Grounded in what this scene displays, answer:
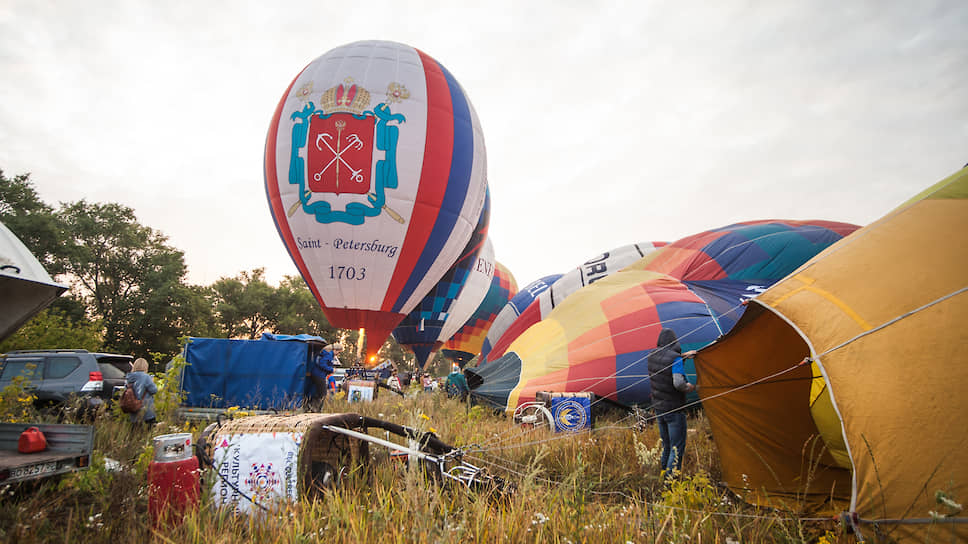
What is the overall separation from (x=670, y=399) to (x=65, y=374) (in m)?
10.3

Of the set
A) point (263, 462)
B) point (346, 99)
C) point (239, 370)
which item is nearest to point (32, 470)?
point (263, 462)

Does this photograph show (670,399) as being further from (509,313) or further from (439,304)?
(439,304)

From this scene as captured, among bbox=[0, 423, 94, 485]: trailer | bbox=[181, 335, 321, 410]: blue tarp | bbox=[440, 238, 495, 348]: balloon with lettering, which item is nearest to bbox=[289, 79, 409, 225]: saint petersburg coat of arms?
bbox=[181, 335, 321, 410]: blue tarp

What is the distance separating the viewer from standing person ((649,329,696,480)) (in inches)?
192

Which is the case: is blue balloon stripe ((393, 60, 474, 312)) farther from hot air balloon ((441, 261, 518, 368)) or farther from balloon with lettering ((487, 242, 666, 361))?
hot air balloon ((441, 261, 518, 368))

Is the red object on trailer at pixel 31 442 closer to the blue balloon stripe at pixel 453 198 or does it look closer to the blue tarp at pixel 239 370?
the blue tarp at pixel 239 370

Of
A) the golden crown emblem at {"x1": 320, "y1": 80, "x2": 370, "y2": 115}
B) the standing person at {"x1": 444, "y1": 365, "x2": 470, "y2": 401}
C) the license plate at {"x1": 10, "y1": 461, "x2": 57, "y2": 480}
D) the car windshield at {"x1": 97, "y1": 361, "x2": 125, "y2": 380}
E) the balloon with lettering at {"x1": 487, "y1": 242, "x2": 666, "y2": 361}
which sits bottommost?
the standing person at {"x1": 444, "y1": 365, "x2": 470, "y2": 401}

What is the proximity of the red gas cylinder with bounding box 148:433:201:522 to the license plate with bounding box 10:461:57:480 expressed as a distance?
78cm

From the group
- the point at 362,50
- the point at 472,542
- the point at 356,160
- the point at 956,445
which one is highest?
the point at 362,50

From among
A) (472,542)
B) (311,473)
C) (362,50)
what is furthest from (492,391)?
(362,50)

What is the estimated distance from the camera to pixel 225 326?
133ft

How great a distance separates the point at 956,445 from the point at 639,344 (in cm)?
541

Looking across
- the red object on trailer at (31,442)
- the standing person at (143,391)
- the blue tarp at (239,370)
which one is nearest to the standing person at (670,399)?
the red object on trailer at (31,442)

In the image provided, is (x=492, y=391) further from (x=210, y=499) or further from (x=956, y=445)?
(x=956, y=445)
